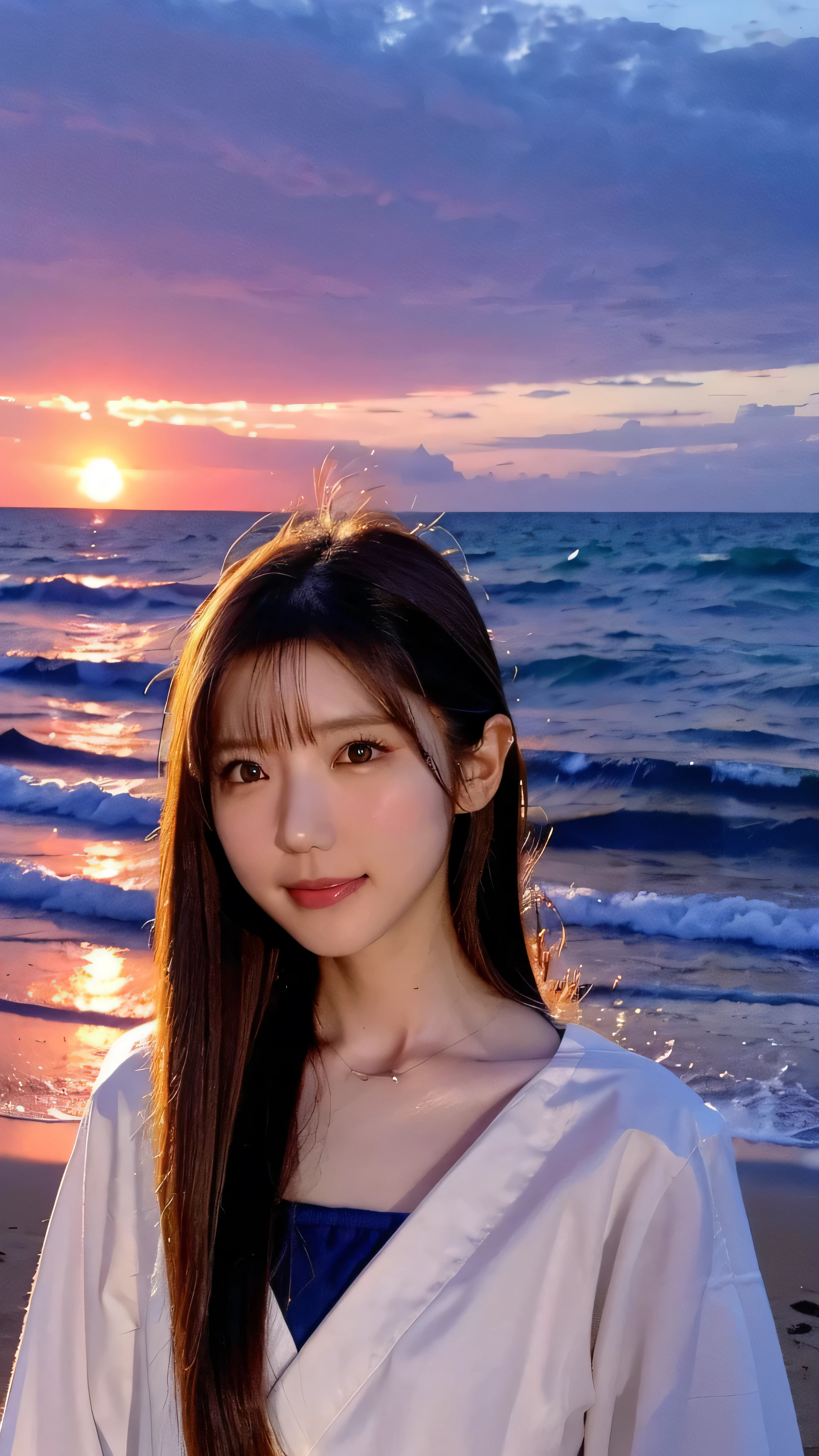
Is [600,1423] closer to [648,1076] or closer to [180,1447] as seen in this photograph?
[648,1076]

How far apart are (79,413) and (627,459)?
7.33 m

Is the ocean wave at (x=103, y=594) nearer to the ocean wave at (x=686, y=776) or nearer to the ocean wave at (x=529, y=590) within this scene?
the ocean wave at (x=529, y=590)

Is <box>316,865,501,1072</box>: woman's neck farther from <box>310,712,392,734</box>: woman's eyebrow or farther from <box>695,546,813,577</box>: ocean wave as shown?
<box>695,546,813,577</box>: ocean wave

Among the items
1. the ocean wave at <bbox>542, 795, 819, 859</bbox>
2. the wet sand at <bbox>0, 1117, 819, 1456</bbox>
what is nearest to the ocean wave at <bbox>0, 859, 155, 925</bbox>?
the wet sand at <bbox>0, 1117, 819, 1456</bbox>

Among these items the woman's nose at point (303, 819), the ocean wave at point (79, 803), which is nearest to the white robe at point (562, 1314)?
the woman's nose at point (303, 819)

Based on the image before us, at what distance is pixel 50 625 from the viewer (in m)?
15.9

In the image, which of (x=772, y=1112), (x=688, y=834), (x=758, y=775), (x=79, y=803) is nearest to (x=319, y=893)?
(x=772, y=1112)

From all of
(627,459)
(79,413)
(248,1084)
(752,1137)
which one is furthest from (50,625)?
(248,1084)

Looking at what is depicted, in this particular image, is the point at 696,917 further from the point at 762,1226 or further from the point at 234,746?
the point at 234,746

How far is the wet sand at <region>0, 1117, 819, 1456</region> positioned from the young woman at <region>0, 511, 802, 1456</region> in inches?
77.6

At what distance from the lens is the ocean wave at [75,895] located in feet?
25.3

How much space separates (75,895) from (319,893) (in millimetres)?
6875

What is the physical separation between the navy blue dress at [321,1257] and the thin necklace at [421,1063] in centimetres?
18

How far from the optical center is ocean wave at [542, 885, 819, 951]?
780 centimetres
